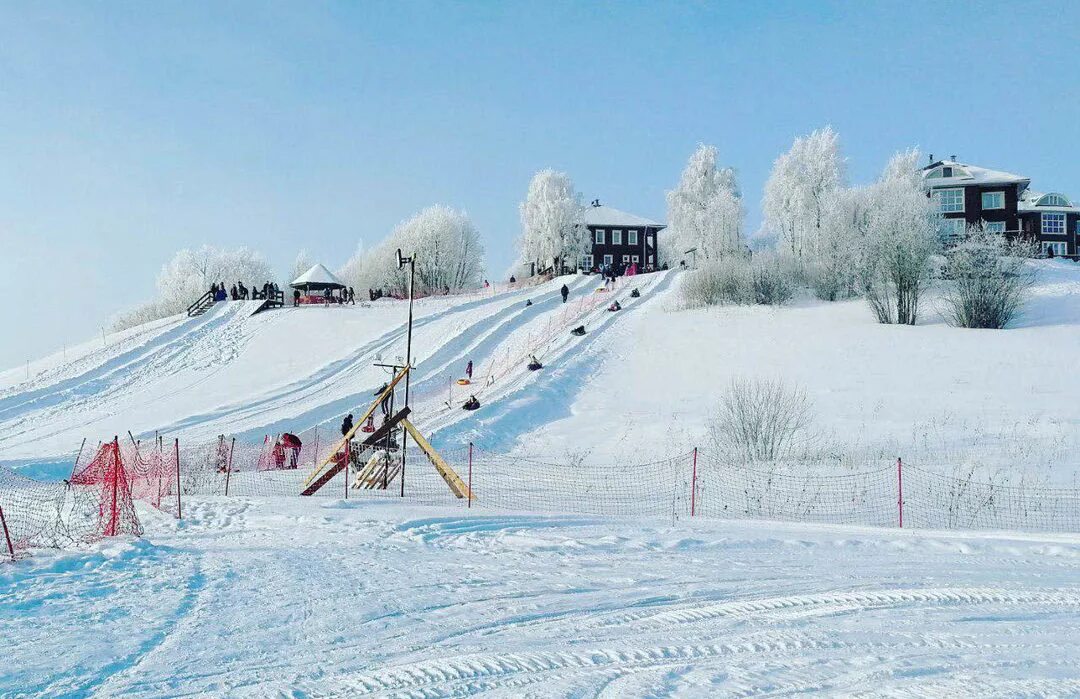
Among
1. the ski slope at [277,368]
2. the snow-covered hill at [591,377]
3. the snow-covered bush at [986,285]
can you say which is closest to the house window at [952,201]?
the snow-covered hill at [591,377]

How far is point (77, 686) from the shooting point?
5133mm

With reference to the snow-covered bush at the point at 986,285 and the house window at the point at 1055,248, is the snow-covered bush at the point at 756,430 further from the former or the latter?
the house window at the point at 1055,248

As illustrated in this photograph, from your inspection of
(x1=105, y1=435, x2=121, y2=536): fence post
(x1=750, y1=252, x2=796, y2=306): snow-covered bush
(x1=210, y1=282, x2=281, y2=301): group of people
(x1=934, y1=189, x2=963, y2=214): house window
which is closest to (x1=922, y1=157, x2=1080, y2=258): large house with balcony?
(x1=934, y1=189, x2=963, y2=214): house window

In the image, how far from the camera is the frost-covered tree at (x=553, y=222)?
78.1 m

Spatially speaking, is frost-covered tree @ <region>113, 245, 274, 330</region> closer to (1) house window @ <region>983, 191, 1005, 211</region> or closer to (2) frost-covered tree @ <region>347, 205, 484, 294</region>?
(2) frost-covered tree @ <region>347, 205, 484, 294</region>

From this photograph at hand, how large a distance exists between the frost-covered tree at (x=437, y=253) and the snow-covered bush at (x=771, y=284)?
39877mm

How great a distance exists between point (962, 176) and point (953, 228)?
25.3 ft

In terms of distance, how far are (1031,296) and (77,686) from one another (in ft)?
150

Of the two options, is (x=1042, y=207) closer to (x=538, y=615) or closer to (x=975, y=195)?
(x=975, y=195)

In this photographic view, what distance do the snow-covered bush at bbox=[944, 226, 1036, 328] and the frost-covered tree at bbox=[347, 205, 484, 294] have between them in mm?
50490

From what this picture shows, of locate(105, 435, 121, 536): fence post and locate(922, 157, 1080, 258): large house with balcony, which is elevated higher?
locate(922, 157, 1080, 258): large house with balcony

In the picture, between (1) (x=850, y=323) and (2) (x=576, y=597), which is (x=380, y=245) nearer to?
(1) (x=850, y=323)

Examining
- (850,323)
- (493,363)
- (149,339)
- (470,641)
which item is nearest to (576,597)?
(470,641)

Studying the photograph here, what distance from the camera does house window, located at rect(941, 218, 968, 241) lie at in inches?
2053
